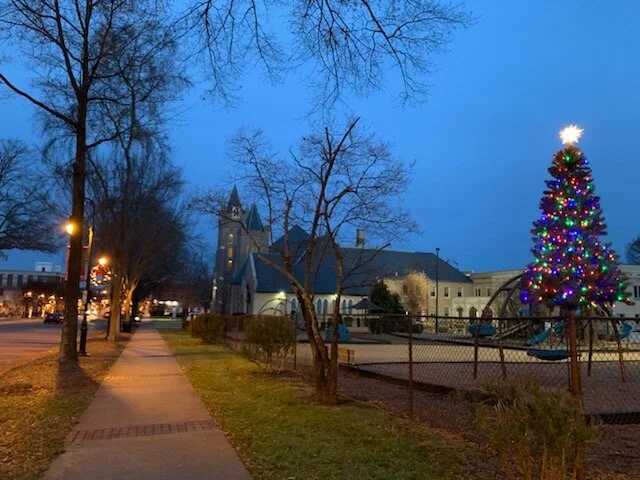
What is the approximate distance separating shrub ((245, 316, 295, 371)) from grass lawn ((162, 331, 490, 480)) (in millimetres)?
3199

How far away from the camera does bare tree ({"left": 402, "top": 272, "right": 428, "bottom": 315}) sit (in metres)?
65.8

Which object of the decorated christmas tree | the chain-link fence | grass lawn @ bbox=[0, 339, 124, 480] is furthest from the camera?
the decorated christmas tree

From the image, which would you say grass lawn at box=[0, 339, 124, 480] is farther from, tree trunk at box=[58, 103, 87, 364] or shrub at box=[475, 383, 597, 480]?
shrub at box=[475, 383, 597, 480]

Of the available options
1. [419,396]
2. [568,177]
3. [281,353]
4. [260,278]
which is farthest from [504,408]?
[260,278]

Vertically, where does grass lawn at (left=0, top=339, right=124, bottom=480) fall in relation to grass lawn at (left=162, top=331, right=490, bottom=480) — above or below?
below

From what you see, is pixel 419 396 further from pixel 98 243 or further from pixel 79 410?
pixel 98 243

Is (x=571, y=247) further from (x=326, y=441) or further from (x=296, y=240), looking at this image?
(x=326, y=441)

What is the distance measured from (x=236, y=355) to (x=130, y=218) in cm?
1271

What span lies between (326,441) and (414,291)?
6060 centimetres

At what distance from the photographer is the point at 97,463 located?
608cm

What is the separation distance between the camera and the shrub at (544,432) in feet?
13.7

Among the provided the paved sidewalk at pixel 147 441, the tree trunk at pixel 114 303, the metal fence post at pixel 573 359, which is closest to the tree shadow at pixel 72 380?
the paved sidewalk at pixel 147 441

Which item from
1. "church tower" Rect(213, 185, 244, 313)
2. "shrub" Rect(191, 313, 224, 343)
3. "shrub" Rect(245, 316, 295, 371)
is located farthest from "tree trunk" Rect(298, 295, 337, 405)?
"church tower" Rect(213, 185, 244, 313)

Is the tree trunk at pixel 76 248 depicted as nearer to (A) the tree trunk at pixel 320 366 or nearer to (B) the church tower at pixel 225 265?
(A) the tree trunk at pixel 320 366
